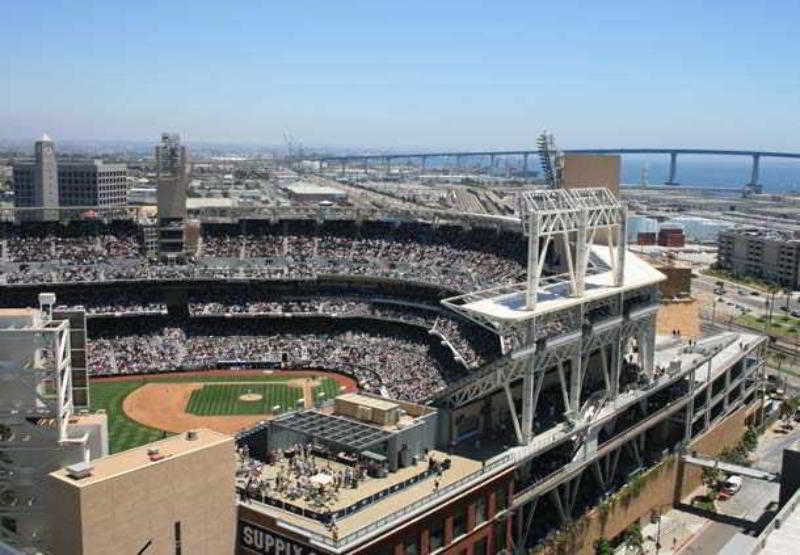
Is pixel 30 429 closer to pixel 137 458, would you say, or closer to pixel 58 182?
pixel 137 458

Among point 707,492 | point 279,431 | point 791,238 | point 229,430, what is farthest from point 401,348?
point 791,238

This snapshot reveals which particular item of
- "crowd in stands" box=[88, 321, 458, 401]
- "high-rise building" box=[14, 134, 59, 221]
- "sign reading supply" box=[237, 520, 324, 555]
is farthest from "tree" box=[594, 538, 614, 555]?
"high-rise building" box=[14, 134, 59, 221]

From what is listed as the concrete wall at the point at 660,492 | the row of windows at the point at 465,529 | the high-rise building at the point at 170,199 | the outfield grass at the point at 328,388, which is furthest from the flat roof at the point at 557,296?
the high-rise building at the point at 170,199

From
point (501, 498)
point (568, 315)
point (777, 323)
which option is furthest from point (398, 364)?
point (777, 323)

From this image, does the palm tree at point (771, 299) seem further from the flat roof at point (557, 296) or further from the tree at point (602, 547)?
the tree at point (602, 547)

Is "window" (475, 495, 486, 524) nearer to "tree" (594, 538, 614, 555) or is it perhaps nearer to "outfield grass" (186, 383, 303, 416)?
"tree" (594, 538, 614, 555)

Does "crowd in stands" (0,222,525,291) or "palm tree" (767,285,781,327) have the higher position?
"crowd in stands" (0,222,525,291)
